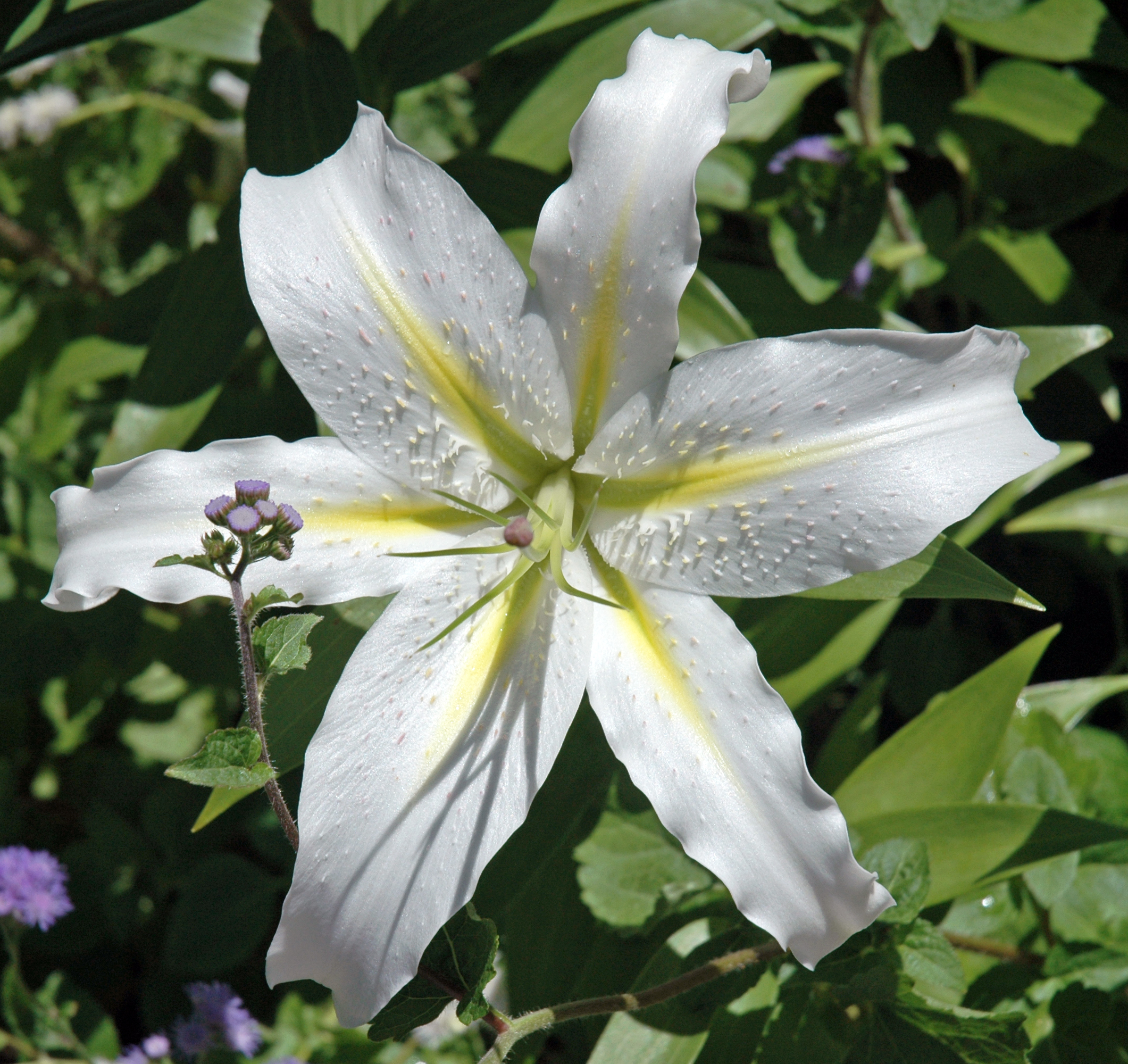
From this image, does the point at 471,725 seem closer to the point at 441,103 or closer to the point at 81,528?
the point at 81,528

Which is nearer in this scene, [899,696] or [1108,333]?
[1108,333]

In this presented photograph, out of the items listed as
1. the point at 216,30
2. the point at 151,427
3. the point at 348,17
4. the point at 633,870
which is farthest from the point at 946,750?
the point at 216,30

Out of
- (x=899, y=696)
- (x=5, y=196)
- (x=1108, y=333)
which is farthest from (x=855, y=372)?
(x=5, y=196)

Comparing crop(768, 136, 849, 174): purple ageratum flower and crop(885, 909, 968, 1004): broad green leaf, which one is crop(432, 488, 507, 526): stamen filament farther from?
crop(768, 136, 849, 174): purple ageratum flower

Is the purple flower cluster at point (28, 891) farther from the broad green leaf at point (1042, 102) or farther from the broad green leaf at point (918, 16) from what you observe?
the broad green leaf at point (1042, 102)

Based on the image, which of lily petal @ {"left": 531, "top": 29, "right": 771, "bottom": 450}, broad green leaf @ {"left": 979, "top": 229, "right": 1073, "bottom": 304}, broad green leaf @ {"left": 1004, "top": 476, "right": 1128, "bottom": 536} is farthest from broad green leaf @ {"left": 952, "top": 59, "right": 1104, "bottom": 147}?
lily petal @ {"left": 531, "top": 29, "right": 771, "bottom": 450}
